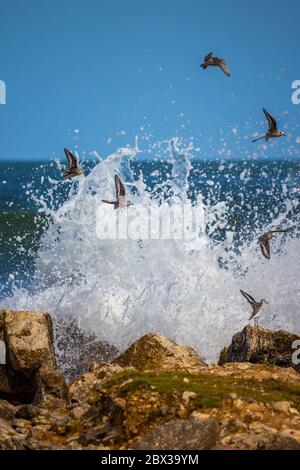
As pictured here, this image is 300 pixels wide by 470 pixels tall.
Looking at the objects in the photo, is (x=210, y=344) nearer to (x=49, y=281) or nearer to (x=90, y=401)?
(x=49, y=281)

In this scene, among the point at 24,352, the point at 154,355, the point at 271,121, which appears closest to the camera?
the point at 154,355

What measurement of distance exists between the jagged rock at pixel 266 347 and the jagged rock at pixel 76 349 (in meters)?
2.99

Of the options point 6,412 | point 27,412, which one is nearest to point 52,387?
point 6,412

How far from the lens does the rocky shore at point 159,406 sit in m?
5.64

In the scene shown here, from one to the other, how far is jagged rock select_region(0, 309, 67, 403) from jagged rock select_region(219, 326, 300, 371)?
2102 millimetres

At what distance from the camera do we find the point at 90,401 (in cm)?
664

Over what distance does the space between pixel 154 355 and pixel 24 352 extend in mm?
1426

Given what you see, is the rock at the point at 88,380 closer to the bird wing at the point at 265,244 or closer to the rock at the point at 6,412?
the rock at the point at 6,412

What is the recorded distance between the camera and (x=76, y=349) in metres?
12.4

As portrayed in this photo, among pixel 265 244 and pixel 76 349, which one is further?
pixel 76 349

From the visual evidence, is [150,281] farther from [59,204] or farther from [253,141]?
[59,204]

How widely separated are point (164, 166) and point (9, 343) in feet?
183

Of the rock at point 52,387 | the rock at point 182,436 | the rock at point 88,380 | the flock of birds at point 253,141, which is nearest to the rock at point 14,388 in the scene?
the rock at point 52,387
